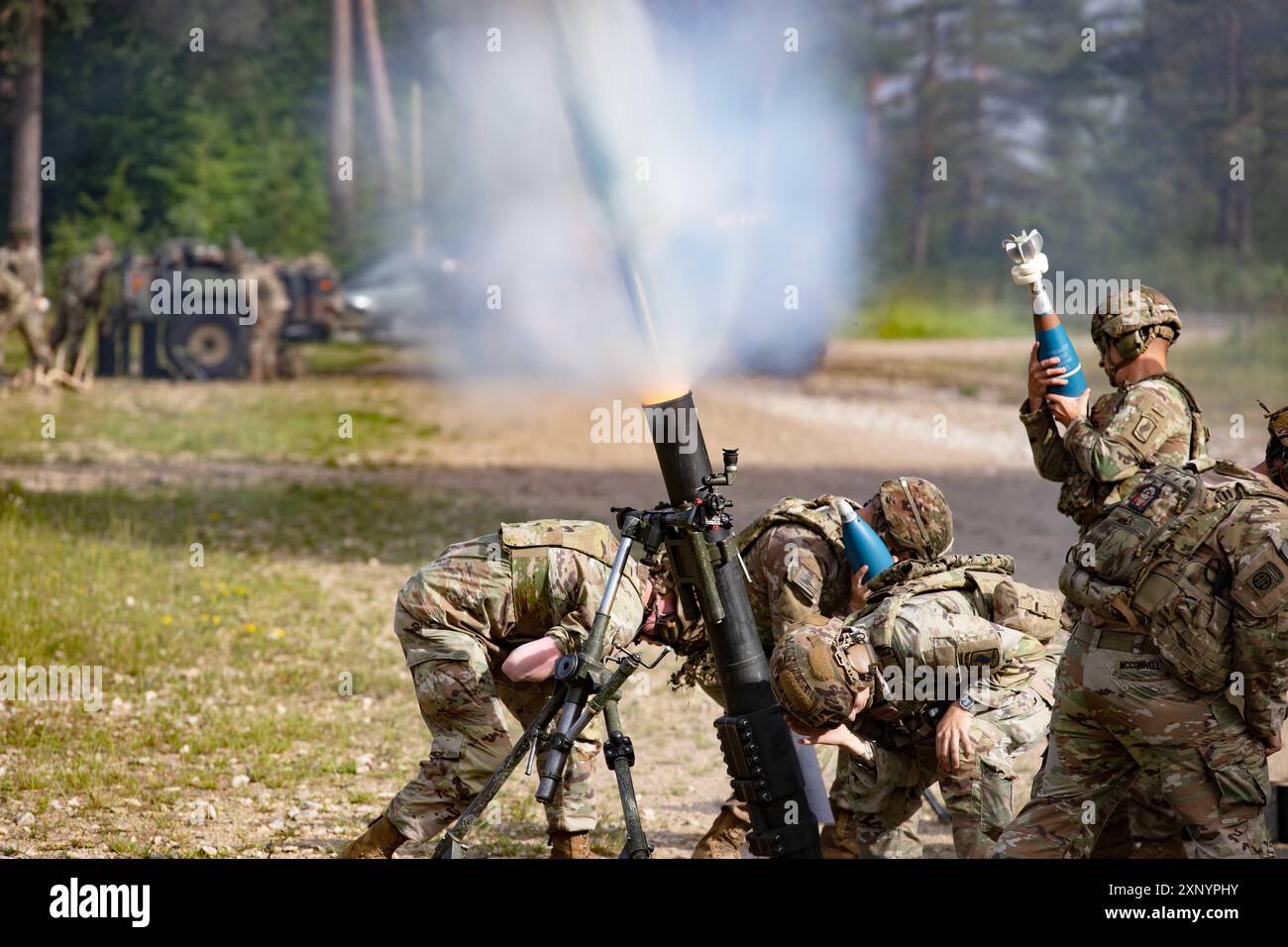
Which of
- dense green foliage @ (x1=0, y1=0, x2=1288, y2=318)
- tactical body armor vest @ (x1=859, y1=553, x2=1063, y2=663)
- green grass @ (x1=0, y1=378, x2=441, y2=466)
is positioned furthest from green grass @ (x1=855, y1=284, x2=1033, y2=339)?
tactical body armor vest @ (x1=859, y1=553, x2=1063, y2=663)

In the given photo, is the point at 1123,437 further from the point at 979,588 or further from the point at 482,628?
the point at 482,628

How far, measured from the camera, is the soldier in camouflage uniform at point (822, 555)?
5523mm

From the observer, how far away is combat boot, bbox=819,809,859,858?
5.60 metres

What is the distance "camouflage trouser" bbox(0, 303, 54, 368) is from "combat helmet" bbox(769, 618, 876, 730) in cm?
1809

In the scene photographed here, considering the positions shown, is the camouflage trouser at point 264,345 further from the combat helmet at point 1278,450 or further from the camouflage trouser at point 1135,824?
the combat helmet at point 1278,450

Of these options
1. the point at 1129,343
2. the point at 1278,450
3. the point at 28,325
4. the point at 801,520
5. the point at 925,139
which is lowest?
the point at 801,520

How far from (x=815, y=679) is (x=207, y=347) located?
19086 mm

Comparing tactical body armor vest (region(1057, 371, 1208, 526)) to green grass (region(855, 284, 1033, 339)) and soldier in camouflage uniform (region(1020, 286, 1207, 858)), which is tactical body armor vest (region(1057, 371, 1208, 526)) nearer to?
soldier in camouflage uniform (region(1020, 286, 1207, 858))

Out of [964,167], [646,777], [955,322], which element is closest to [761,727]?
[646,777]

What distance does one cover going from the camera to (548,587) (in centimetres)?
554

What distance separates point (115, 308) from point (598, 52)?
19.2 meters

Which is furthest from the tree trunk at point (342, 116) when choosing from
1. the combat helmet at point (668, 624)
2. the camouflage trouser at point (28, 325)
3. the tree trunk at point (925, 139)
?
the combat helmet at point (668, 624)

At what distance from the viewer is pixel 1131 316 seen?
601cm

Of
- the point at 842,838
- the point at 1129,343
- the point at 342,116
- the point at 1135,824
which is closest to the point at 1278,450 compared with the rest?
the point at 1129,343
